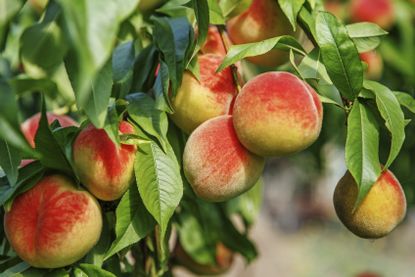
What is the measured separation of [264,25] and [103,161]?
268mm

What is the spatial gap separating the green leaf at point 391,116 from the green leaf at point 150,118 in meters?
0.22

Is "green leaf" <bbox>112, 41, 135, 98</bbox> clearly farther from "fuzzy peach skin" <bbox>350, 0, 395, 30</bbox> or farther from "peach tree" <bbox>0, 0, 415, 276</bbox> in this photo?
"fuzzy peach skin" <bbox>350, 0, 395, 30</bbox>

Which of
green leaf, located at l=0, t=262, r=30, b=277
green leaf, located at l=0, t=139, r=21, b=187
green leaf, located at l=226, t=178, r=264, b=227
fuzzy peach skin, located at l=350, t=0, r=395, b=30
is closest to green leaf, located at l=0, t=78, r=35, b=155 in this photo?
green leaf, located at l=0, t=139, r=21, b=187

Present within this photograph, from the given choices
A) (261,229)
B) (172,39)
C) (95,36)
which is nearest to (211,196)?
(172,39)

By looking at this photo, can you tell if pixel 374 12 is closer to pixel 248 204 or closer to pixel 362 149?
pixel 248 204

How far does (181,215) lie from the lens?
42.8 inches

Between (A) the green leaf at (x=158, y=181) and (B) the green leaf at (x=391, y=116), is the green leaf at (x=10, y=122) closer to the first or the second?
(A) the green leaf at (x=158, y=181)

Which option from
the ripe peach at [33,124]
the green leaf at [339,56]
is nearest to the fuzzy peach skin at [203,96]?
the green leaf at [339,56]

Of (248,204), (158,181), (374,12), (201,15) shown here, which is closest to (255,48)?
(201,15)

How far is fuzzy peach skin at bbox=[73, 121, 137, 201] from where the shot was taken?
2.31ft

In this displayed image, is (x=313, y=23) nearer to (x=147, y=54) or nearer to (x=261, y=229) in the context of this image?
(x=147, y=54)

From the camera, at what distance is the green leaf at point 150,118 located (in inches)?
28.3

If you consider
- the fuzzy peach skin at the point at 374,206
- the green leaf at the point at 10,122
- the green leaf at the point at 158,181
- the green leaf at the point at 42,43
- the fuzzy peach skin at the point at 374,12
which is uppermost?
the green leaf at the point at 10,122

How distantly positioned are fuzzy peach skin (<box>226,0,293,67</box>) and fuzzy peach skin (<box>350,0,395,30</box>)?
3.33 ft
